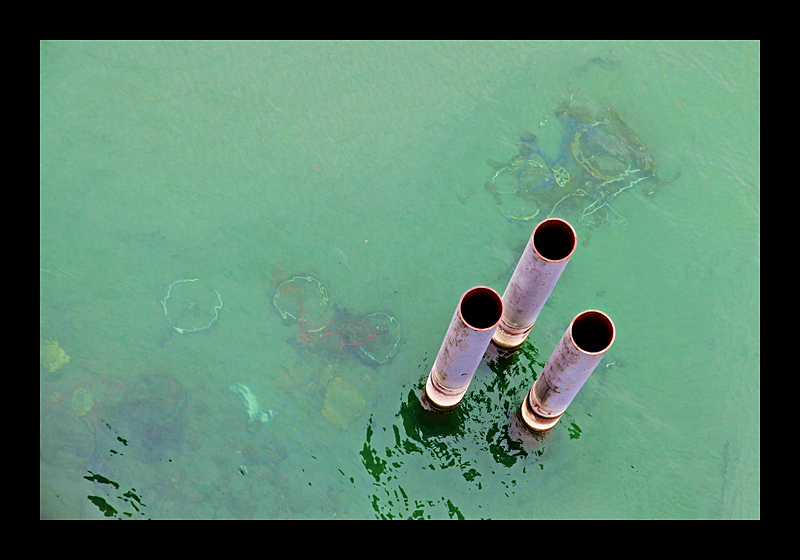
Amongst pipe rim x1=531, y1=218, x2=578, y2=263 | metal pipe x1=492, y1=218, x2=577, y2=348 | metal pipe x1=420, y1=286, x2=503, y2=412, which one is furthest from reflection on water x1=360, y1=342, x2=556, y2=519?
pipe rim x1=531, y1=218, x2=578, y2=263

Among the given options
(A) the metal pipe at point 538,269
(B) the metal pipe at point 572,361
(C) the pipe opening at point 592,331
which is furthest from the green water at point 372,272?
(C) the pipe opening at point 592,331

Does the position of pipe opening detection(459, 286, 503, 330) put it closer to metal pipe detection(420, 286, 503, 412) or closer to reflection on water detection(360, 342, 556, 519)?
metal pipe detection(420, 286, 503, 412)

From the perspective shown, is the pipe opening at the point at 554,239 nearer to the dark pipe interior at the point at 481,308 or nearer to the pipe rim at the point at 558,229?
the pipe rim at the point at 558,229

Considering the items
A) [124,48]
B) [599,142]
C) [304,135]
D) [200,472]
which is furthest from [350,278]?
[124,48]

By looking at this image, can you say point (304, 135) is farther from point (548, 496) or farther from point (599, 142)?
point (548, 496)

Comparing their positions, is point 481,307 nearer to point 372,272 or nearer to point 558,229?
point 558,229
